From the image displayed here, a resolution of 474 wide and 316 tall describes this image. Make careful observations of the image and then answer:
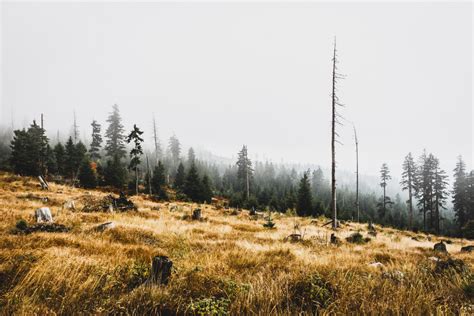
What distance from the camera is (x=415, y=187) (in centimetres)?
4338

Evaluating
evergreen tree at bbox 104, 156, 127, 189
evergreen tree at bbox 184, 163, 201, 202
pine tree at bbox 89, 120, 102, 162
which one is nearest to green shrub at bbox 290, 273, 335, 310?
evergreen tree at bbox 184, 163, 201, 202

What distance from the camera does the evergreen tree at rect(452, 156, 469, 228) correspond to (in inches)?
1550

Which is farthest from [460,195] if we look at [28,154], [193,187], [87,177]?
[28,154]

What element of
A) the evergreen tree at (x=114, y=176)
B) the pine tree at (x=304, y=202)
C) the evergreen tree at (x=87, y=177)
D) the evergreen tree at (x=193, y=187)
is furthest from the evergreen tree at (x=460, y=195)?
the evergreen tree at (x=87, y=177)

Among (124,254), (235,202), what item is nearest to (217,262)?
(124,254)

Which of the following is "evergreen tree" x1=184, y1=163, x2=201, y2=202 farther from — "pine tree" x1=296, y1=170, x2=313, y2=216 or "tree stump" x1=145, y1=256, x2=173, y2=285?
"tree stump" x1=145, y1=256, x2=173, y2=285

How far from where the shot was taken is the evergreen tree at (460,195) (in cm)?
3938

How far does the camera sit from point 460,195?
40031mm

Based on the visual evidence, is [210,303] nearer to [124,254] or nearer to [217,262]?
[217,262]

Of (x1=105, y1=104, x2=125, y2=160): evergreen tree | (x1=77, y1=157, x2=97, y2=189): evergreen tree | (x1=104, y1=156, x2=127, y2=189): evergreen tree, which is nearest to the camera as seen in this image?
(x1=77, y1=157, x2=97, y2=189): evergreen tree

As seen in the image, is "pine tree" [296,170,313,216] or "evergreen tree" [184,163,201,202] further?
"pine tree" [296,170,313,216]

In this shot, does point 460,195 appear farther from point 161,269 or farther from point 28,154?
point 28,154

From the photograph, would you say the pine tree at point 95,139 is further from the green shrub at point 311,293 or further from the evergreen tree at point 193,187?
the green shrub at point 311,293

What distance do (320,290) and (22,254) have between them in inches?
191
